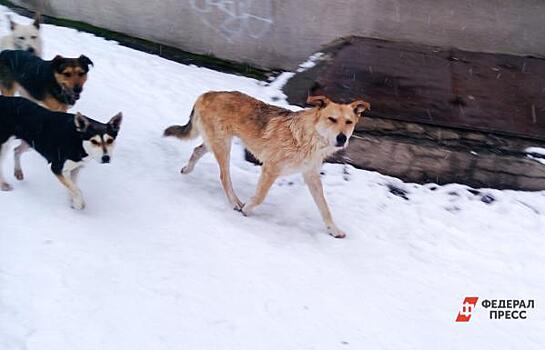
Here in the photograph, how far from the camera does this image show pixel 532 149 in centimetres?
616

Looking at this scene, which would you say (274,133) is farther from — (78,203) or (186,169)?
(78,203)

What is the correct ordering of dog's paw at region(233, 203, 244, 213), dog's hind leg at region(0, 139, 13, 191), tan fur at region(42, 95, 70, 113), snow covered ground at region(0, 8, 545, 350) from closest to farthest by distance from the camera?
snow covered ground at region(0, 8, 545, 350) → dog's hind leg at region(0, 139, 13, 191) → dog's paw at region(233, 203, 244, 213) → tan fur at region(42, 95, 70, 113)

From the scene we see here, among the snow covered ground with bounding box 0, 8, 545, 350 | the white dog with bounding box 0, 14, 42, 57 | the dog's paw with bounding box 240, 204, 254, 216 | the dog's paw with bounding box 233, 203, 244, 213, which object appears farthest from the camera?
the white dog with bounding box 0, 14, 42, 57

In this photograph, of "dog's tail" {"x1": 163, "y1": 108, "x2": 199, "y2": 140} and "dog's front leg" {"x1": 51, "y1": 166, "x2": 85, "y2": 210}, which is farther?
"dog's tail" {"x1": 163, "y1": 108, "x2": 199, "y2": 140}

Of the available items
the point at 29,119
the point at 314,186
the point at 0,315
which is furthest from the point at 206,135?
the point at 0,315

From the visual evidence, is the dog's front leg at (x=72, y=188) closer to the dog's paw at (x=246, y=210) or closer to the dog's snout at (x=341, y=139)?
the dog's paw at (x=246, y=210)

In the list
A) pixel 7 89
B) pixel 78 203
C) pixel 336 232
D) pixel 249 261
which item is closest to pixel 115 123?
pixel 78 203

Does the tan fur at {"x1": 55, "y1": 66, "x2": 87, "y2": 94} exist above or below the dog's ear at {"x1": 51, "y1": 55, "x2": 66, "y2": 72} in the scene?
below

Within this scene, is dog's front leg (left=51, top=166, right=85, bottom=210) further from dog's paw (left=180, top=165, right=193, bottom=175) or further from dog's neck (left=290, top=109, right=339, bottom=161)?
dog's neck (left=290, top=109, right=339, bottom=161)

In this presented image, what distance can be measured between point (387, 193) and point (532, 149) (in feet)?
6.02

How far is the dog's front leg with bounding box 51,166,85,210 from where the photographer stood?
478 cm

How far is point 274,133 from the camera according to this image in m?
5.25

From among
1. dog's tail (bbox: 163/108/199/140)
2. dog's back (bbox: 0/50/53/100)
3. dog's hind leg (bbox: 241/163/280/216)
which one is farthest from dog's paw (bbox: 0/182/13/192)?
dog's hind leg (bbox: 241/163/280/216)

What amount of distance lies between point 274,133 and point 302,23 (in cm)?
405
